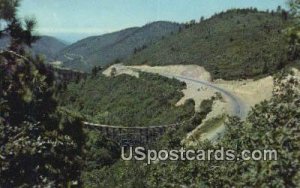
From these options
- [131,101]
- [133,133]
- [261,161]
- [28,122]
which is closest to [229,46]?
[131,101]

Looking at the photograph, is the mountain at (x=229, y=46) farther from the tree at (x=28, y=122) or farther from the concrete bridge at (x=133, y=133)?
the tree at (x=28, y=122)

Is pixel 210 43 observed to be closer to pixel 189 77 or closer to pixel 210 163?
pixel 189 77

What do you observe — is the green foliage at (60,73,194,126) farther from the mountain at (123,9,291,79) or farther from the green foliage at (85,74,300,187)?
the green foliage at (85,74,300,187)

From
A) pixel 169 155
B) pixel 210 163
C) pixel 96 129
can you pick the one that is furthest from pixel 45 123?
pixel 96 129

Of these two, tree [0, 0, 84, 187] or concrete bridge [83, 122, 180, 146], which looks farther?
concrete bridge [83, 122, 180, 146]

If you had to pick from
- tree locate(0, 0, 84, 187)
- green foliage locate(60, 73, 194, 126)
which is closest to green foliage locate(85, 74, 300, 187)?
tree locate(0, 0, 84, 187)
